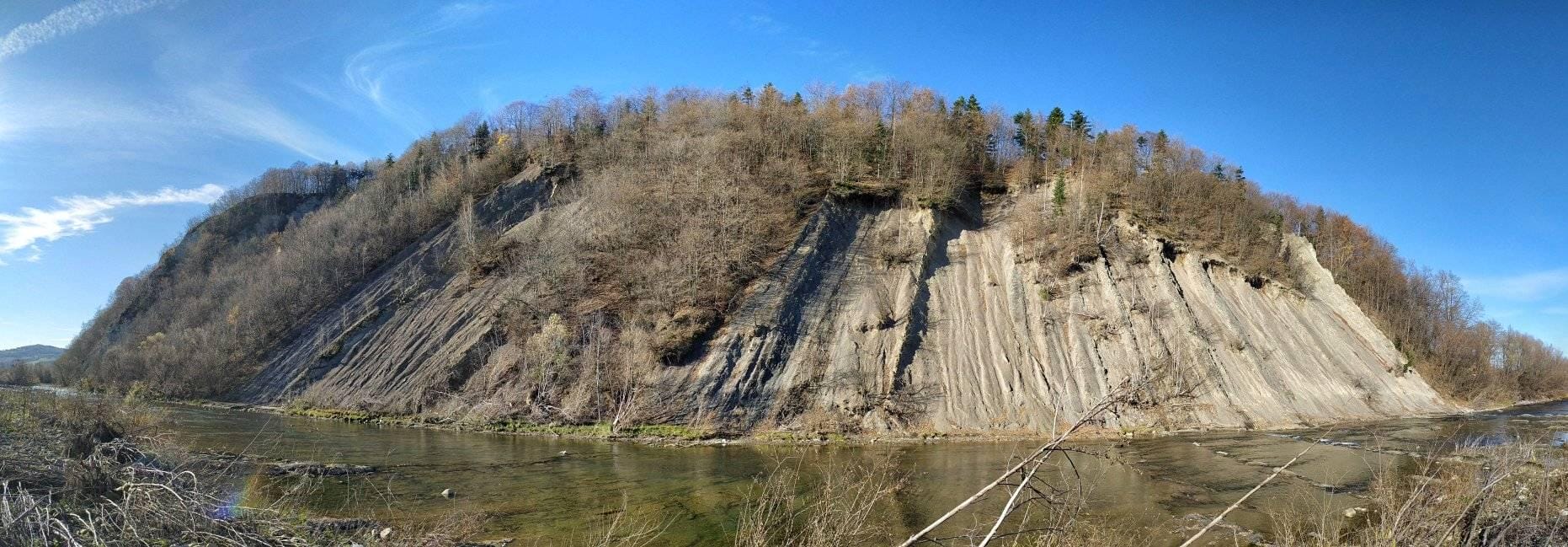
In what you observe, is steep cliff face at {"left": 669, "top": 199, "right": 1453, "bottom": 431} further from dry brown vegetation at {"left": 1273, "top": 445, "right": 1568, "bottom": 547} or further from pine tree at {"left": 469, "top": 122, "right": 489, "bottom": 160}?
pine tree at {"left": 469, "top": 122, "right": 489, "bottom": 160}

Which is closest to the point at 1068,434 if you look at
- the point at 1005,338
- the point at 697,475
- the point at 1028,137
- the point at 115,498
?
the point at 115,498

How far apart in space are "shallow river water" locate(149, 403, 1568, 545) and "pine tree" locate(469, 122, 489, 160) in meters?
35.6

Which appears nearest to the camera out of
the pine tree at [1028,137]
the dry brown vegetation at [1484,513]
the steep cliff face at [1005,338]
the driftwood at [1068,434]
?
the driftwood at [1068,434]

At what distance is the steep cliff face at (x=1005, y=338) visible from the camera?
110 ft

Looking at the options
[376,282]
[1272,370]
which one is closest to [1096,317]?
[1272,370]

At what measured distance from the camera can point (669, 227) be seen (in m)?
44.0

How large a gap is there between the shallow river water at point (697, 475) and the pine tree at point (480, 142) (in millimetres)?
35566

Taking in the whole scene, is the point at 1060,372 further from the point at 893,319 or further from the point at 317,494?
the point at 317,494

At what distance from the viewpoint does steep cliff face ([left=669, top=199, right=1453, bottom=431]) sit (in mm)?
33562

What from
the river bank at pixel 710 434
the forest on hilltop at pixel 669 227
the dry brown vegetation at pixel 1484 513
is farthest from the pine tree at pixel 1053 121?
the dry brown vegetation at pixel 1484 513

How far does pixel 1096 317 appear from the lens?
39656 mm

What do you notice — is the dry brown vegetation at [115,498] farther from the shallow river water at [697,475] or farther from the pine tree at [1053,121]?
the pine tree at [1053,121]

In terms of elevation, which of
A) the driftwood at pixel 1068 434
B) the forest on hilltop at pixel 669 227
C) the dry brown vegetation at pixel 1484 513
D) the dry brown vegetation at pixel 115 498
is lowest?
the dry brown vegetation at pixel 1484 513

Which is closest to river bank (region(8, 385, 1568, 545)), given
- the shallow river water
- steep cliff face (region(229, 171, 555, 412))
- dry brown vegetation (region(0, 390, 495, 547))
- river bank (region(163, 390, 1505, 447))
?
the shallow river water
